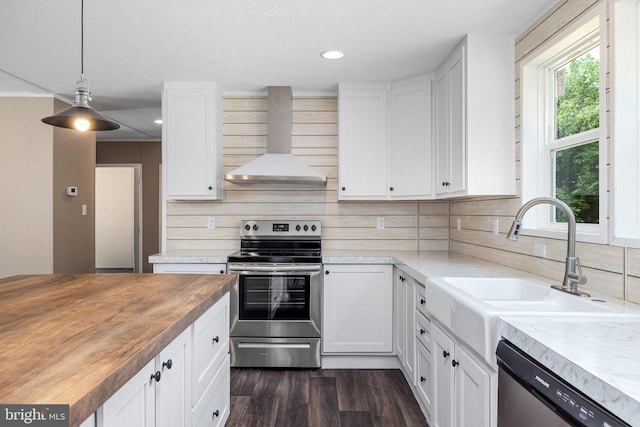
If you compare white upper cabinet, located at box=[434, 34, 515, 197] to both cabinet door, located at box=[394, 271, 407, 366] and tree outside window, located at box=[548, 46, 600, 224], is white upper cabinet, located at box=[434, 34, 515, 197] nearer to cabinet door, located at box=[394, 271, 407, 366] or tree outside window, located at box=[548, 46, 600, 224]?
tree outside window, located at box=[548, 46, 600, 224]

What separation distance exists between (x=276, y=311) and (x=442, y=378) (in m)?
1.52

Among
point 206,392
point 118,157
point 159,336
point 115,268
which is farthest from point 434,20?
point 115,268

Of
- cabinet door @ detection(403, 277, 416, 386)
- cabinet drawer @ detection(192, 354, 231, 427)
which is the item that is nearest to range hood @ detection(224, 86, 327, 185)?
cabinet door @ detection(403, 277, 416, 386)

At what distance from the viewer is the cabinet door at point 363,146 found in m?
3.34

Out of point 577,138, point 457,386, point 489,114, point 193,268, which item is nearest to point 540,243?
point 577,138

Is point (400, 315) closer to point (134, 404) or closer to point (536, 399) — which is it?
point (536, 399)

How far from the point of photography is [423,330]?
2299 millimetres

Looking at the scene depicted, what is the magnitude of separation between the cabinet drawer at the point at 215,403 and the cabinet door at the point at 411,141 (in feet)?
6.62

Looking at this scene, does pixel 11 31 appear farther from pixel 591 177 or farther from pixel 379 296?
pixel 591 177

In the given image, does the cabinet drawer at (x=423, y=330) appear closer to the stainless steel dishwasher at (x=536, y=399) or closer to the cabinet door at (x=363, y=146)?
the stainless steel dishwasher at (x=536, y=399)

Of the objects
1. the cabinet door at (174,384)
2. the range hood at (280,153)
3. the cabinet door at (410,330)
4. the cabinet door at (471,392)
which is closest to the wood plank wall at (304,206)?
the range hood at (280,153)

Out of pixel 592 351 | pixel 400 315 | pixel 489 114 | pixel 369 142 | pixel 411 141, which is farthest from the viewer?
pixel 369 142

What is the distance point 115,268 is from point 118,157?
2.37m

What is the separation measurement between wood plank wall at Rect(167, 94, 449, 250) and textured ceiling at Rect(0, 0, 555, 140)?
0.26 m
